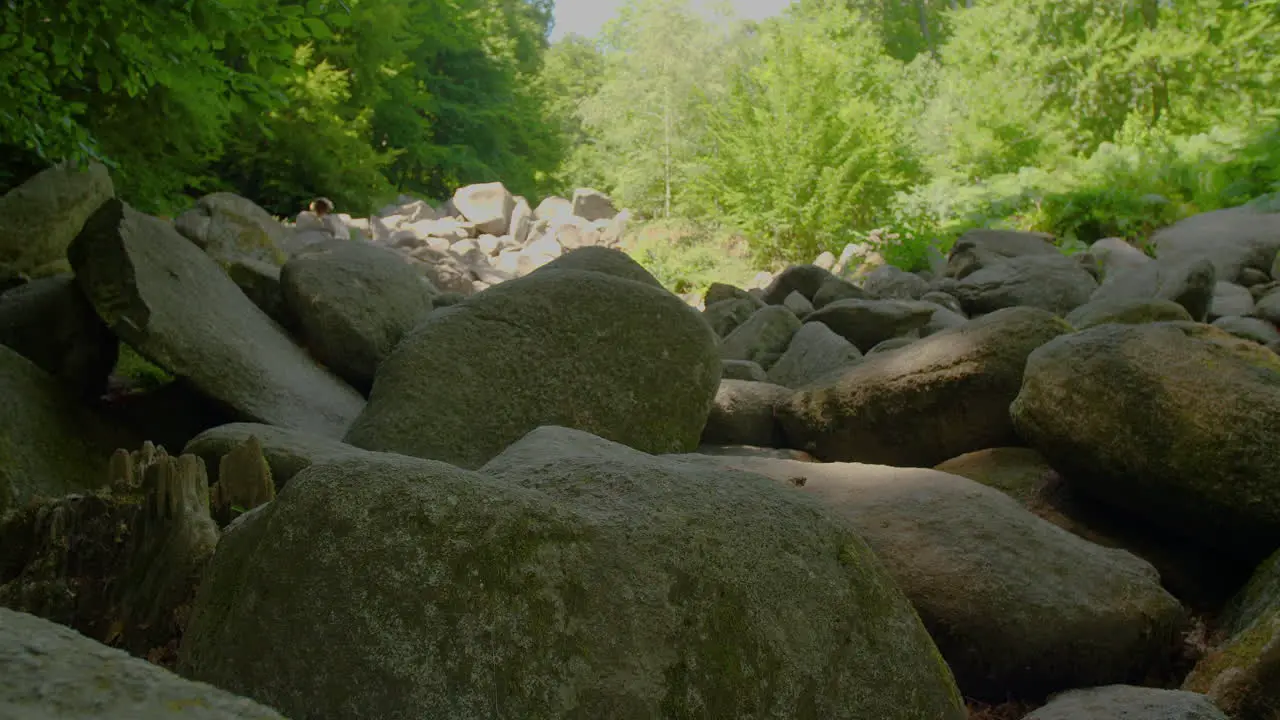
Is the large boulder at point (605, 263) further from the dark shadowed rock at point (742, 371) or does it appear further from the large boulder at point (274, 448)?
the large boulder at point (274, 448)

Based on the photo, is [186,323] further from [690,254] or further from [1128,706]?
[690,254]

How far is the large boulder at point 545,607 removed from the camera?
1771mm

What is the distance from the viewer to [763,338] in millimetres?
7426

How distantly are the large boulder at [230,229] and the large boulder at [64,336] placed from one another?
140 inches

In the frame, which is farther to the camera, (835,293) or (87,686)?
(835,293)

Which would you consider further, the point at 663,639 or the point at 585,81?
the point at 585,81

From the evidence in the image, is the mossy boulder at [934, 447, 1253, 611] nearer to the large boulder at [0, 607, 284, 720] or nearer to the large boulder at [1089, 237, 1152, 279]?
the large boulder at [0, 607, 284, 720]

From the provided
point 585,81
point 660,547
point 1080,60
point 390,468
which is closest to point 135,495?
point 390,468

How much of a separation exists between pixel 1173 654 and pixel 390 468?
237cm

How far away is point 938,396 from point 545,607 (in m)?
2.99

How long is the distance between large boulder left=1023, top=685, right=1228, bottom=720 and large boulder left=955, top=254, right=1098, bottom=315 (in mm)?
6106

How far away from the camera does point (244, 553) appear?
200 centimetres

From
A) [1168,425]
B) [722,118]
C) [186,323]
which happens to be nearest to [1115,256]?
[1168,425]

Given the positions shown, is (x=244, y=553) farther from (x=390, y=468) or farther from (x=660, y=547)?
(x=660, y=547)
